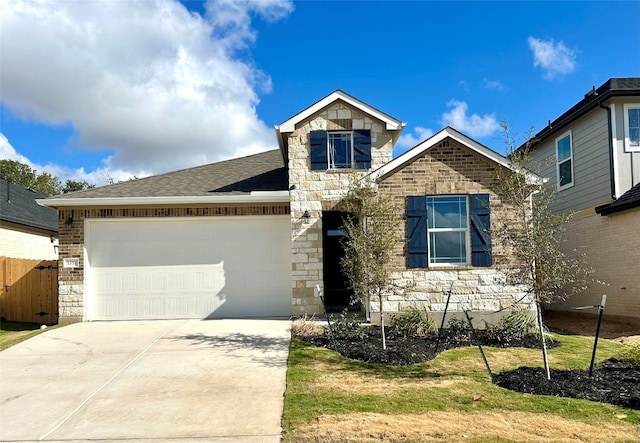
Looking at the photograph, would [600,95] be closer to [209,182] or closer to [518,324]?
[518,324]

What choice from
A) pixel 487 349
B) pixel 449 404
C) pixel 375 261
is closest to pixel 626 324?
pixel 487 349

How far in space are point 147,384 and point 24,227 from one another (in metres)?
13.4

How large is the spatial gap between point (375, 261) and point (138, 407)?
14.9 feet

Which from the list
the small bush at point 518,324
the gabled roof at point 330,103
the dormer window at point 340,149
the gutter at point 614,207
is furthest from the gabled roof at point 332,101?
the gutter at point 614,207

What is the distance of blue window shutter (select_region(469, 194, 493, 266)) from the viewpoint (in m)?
9.95

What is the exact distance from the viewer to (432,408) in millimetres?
5426

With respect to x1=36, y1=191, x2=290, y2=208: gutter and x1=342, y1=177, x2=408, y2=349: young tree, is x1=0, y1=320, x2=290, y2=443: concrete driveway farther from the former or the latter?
x1=36, y1=191, x2=290, y2=208: gutter

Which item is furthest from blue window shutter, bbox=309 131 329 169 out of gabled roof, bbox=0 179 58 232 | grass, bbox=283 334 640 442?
gabled roof, bbox=0 179 58 232

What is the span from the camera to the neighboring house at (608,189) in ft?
36.6

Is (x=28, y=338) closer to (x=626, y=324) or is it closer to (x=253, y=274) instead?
(x=253, y=274)

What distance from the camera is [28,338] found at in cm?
971

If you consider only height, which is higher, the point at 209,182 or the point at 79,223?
the point at 209,182

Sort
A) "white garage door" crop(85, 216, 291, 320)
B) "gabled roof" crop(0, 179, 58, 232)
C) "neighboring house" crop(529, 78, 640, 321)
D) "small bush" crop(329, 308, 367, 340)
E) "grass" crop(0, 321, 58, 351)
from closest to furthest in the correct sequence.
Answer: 1. "small bush" crop(329, 308, 367, 340)
2. "grass" crop(0, 321, 58, 351)
3. "neighboring house" crop(529, 78, 640, 321)
4. "white garage door" crop(85, 216, 291, 320)
5. "gabled roof" crop(0, 179, 58, 232)

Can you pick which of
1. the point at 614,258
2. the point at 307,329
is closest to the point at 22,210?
the point at 307,329
